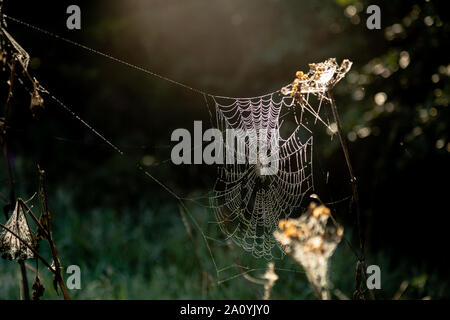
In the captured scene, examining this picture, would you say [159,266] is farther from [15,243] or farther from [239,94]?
[239,94]

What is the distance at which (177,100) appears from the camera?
7.38 metres

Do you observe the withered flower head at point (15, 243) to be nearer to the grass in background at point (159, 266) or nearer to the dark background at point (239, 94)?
the grass in background at point (159, 266)

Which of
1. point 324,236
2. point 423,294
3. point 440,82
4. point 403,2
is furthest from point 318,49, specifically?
point 324,236

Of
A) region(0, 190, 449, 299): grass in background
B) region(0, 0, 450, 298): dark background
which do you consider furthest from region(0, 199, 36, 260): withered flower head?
region(0, 0, 450, 298): dark background

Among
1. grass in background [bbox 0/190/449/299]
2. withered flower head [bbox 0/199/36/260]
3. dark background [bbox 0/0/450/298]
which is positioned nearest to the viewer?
withered flower head [bbox 0/199/36/260]

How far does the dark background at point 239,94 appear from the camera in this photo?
417 centimetres

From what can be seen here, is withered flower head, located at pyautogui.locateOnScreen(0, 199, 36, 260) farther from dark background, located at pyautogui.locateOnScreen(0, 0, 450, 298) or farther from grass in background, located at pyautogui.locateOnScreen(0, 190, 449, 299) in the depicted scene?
dark background, located at pyautogui.locateOnScreen(0, 0, 450, 298)

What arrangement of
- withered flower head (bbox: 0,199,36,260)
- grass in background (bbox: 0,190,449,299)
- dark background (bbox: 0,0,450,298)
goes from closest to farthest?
withered flower head (bbox: 0,199,36,260) → grass in background (bbox: 0,190,449,299) → dark background (bbox: 0,0,450,298)

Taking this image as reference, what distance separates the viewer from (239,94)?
21.2ft

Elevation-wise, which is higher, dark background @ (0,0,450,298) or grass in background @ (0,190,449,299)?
dark background @ (0,0,450,298)

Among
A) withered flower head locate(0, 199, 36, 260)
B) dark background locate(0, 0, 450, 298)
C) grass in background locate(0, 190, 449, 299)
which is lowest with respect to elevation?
grass in background locate(0, 190, 449, 299)

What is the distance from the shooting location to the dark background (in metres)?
4.17
